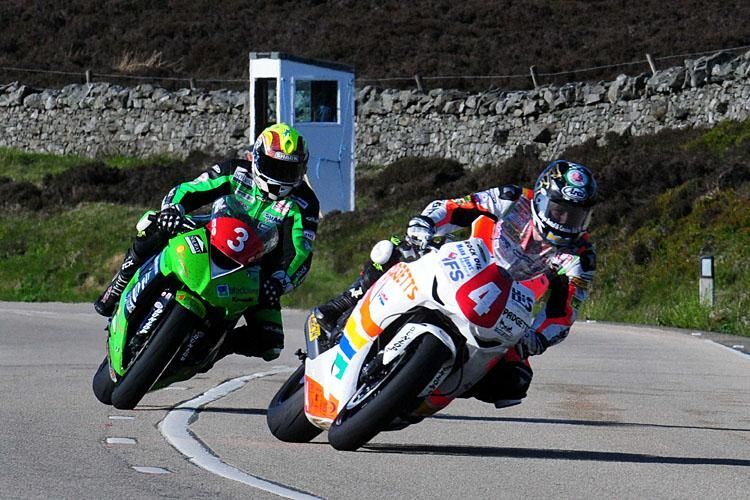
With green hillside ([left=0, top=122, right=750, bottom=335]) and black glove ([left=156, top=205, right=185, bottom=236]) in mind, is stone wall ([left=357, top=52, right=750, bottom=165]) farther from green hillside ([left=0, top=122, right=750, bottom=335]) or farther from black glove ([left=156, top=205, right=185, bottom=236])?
black glove ([left=156, top=205, right=185, bottom=236])

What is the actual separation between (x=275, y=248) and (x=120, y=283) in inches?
40.1

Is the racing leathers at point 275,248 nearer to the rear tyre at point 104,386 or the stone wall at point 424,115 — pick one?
the rear tyre at point 104,386

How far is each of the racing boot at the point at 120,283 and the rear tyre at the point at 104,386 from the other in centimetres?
40

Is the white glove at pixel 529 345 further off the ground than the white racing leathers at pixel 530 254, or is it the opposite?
the white racing leathers at pixel 530 254

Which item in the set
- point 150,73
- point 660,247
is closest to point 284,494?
point 660,247

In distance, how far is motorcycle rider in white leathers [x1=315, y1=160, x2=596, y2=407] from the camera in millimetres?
8039

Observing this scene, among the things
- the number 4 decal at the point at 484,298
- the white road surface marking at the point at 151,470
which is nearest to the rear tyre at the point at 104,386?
the white road surface marking at the point at 151,470

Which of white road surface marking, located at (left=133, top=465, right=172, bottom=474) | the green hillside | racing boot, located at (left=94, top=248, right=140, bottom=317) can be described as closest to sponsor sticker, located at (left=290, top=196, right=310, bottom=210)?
racing boot, located at (left=94, top=248, right=140, bottom=317)

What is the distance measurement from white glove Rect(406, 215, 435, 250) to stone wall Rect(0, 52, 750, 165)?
29199 mm

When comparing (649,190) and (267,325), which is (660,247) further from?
(267,325)

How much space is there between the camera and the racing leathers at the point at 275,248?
9617 millimetres

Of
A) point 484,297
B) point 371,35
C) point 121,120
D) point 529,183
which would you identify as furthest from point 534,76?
point 484,297

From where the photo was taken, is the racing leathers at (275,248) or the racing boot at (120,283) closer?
the racing leathers at (275,248)

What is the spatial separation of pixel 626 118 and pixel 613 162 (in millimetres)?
7643
